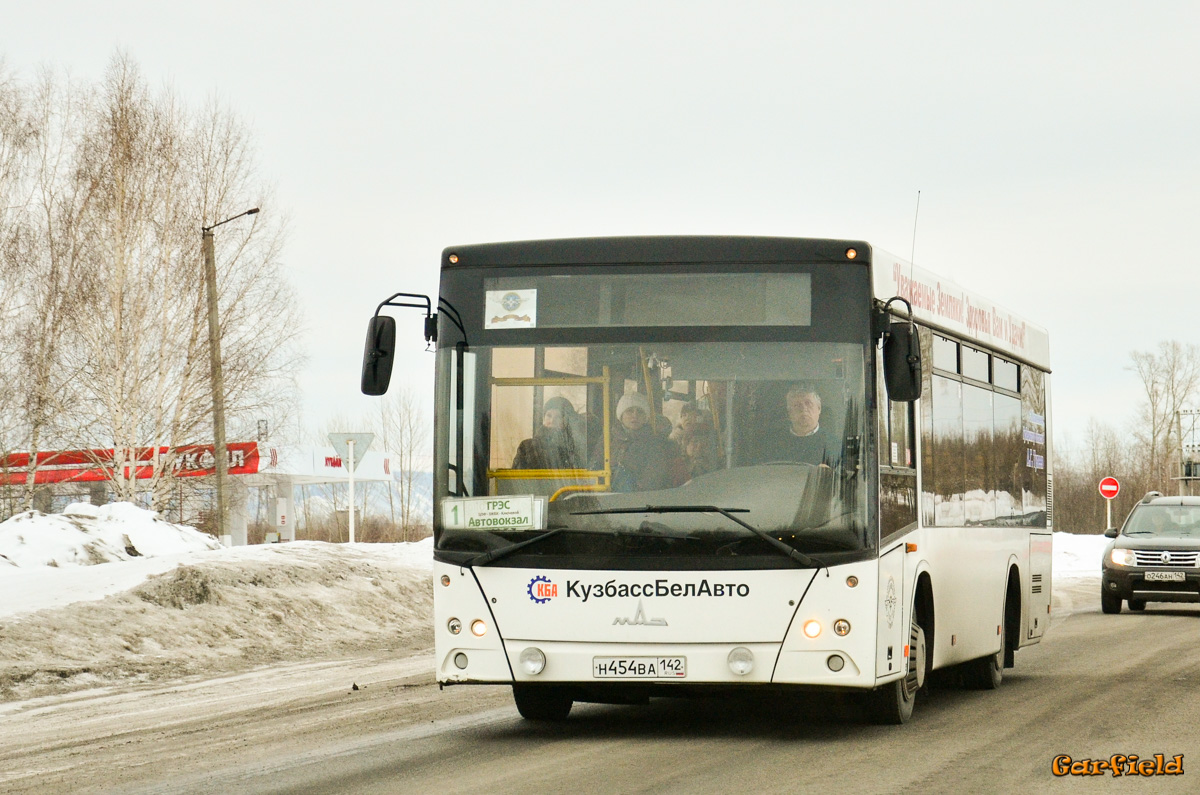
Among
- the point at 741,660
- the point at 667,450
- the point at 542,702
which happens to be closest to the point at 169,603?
the point at 542,702

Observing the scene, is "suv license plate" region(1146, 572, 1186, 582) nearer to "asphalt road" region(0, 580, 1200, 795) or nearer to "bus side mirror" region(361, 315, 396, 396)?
"asphalt road" region(0, 580, 1200, 795)

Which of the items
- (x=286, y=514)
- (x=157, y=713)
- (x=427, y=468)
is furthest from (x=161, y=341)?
(x=427, y=468)

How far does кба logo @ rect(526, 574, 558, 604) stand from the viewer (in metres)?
8.89

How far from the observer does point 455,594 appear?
358 inches

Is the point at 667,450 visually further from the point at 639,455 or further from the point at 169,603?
the point at 169,603

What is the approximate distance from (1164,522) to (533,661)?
18674 millimetres

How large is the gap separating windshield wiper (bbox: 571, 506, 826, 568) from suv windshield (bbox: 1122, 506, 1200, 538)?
17.6 m

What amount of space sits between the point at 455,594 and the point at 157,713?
13.1ft

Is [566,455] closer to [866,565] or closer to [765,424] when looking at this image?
[765,424]

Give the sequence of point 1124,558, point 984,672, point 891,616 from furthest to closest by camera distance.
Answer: point 1124,558
point 984,672
point 891,616

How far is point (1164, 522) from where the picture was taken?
25.2m

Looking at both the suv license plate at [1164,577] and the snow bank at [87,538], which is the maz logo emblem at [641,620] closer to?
the snow bank at [87,538]

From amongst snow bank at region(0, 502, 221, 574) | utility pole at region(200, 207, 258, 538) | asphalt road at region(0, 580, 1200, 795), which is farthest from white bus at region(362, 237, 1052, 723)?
utility pole at region(200, 207, 258, 538)

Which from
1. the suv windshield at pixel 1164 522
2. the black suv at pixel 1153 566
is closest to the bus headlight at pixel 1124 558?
the black suv at pixel 1153 566
